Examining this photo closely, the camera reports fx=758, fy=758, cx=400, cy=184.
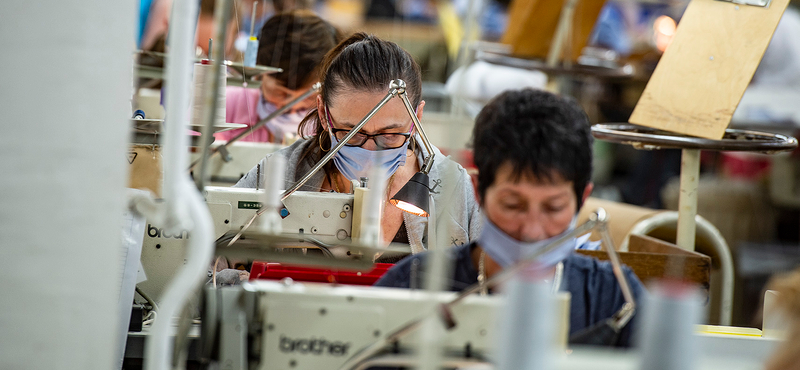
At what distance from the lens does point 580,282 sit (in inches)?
46.6

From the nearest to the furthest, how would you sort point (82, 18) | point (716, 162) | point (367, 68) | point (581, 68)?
point (82, 18), point (367, 68), point (581, 68), point (716, 162)

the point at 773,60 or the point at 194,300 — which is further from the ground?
the point at 773,60

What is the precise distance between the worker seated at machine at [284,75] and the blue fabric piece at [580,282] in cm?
130

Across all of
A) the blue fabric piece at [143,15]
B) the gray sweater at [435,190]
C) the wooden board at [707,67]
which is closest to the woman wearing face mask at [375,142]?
the gray sweater at [435,190]

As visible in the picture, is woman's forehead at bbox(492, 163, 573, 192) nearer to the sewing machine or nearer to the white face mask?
the sewing machine

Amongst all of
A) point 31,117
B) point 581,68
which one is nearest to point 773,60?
point 581,68

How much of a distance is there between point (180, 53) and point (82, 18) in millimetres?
103

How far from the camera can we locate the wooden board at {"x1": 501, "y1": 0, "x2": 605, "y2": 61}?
3.40 metres

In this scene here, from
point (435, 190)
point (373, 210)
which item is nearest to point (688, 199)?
point (435, 190)

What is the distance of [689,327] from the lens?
2.23ft

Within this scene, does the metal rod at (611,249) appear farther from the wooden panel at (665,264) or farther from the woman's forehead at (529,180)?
the wooden panel at (665,264)

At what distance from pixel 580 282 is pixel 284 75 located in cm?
153

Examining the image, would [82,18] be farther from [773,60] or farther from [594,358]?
[773,60]

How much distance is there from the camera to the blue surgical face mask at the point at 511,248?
1.08 meters
